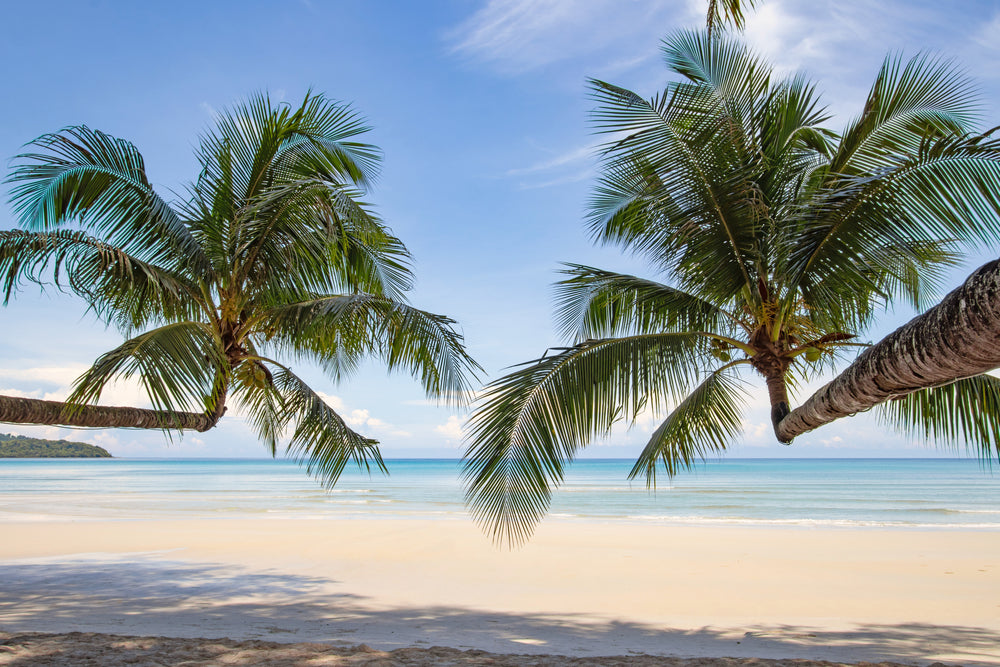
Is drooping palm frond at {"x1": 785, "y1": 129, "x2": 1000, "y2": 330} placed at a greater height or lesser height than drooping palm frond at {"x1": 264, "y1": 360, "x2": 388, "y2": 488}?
greater

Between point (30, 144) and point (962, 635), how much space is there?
29.6 ft

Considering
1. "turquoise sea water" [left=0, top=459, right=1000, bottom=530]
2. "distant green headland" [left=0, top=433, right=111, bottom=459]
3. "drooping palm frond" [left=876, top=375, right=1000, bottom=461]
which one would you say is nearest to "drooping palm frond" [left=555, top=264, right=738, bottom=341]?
"drooping palm frond" [left=876, top=375, right=1000, bottom=461]

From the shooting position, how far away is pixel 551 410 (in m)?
4.68

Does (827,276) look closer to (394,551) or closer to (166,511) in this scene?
(394,551)

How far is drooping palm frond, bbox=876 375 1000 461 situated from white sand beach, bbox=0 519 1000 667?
1.66m

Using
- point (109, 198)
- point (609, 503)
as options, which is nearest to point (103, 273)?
point (109, 198)

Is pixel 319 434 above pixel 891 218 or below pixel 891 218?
below

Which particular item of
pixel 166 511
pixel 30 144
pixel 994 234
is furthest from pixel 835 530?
pixel 166 511

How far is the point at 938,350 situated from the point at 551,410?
262cm

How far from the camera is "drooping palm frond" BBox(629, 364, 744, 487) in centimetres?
541

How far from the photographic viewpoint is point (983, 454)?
4629mm

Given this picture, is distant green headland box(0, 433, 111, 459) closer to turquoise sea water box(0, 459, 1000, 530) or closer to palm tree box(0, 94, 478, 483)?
turquoise sea water box(0, 459, 1000, 530)

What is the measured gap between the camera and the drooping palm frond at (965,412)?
15.4 ft

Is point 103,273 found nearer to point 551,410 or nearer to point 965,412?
point 551,410
